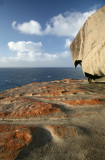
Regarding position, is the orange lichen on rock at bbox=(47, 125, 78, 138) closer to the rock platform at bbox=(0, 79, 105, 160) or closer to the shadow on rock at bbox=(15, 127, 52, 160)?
the rock platform at bbox=(0, 79, 105, 160)

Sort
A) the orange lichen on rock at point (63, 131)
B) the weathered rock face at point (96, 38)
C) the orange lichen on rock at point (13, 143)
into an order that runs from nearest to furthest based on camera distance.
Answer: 1. the orange lichen on rock at point (13, 143)
2. the orange lichen on rock at point (63, 131)
3. the weathered rock face at point (96, 38)

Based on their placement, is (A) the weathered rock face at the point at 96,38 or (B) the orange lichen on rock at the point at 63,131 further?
(A) the weathered rock face at the point at 96,38

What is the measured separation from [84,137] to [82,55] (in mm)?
A: 9750

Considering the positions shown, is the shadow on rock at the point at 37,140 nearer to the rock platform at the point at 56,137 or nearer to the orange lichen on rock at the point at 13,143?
the rock platform at the point at 56,137

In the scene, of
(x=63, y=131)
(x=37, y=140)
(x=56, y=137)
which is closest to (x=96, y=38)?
(x=63, y=131)

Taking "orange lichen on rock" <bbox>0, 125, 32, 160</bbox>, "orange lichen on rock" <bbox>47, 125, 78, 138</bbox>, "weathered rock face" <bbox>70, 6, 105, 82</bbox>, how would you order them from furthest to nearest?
1. "weathered rock face" <bbox>70, 6, 105, 82</bbox>
2. "orange lichen on rock" <bbox>47, 125, 78, 138</bbox>
3. "orange lichen on rock" <bbox>0, 125, 32, 160</bbox>

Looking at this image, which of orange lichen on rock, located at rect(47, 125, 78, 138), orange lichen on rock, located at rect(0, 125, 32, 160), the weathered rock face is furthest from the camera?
the weathered rock face

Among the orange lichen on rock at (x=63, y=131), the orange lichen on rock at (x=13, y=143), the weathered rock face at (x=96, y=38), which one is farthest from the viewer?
the weathered rock face at (x=96, y=38)

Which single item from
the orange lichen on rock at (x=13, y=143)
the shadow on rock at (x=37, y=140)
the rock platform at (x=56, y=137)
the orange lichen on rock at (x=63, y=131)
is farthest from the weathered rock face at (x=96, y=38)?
the orange lichen on rock at (x=13, y=143)

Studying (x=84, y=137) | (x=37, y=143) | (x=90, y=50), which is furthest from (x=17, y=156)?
(x=90, y=50)

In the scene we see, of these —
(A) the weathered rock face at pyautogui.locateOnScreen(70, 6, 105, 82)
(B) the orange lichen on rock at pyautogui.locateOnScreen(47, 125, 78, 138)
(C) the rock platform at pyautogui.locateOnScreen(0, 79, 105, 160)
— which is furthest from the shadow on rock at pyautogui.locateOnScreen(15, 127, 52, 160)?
(A) the weathered rock face at pyautogui.locateOnScreen(70, 6, 105, 82)

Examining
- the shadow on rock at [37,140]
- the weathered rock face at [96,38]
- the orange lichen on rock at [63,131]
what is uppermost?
the weathered rock face at [96,38]

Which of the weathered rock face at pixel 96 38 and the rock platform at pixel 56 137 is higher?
the weathered rock face at pixel 96 38

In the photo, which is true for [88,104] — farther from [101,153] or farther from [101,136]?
[101,153]
